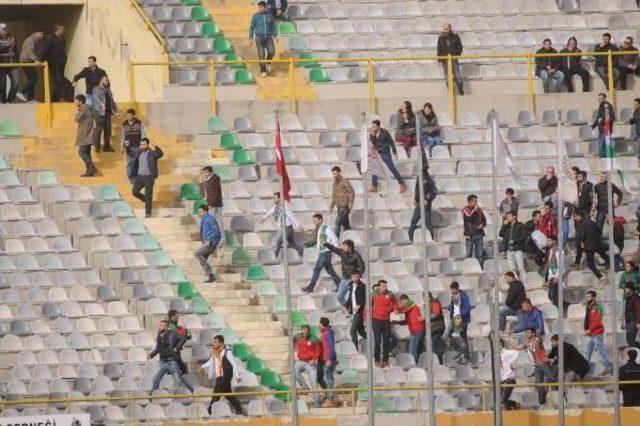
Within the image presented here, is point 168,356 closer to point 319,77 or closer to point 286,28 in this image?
point 319,77

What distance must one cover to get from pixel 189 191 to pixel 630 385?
7.62 m

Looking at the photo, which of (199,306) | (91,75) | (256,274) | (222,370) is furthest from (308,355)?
(91,75)

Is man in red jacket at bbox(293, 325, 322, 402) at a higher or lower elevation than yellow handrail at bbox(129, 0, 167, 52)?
lower

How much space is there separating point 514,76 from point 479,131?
2353 mm

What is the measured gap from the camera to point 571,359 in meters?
34.8

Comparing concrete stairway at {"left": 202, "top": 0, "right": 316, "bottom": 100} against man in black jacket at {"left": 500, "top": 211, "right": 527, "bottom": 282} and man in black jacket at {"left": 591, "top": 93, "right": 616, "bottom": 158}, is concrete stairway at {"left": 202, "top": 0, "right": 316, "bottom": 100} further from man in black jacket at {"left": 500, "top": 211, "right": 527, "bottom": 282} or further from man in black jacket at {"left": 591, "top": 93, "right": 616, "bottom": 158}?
man in black jacket at {"left": 500, "top": 211, "right": 527, "bottom": 282}

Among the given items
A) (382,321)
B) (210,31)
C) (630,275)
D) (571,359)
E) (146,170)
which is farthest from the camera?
(210,31)

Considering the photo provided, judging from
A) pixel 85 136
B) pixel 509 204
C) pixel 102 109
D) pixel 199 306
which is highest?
pixel 102 109

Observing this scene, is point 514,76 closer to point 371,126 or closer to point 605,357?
point 371,126

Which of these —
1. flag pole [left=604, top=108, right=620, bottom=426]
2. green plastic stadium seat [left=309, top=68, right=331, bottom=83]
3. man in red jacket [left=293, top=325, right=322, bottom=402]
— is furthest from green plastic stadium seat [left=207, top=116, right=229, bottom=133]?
flag pole [left=604, top=108, right=620, bottom=426]

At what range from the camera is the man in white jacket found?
3412 centimetres

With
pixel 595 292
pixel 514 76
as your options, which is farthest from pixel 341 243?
pixel 514 76

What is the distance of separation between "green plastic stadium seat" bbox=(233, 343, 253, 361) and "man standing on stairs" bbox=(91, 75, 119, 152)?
4.59m

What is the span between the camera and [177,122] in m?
39.9
